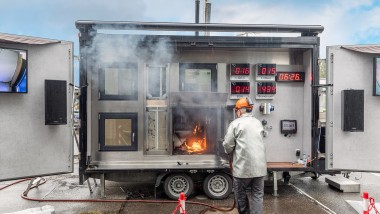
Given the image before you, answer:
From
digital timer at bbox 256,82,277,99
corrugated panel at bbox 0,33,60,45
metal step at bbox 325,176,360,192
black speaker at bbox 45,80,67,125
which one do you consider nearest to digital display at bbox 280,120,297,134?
digital timer at bbox 256,82,277,99

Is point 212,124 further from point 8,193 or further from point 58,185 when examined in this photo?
point 8,193

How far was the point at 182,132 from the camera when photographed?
7.23 meters

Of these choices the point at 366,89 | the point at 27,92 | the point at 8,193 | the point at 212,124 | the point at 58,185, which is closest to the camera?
the point at 27,92

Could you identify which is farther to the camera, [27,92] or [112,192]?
[112,192]

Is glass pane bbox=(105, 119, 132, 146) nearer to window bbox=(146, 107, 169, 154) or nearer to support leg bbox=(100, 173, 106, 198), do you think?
window bbox=(146, 107, 169, 154)

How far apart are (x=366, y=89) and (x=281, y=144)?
2218 millimetres

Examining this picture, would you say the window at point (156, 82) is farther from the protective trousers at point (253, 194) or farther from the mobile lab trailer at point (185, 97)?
the protective trousers at point (253, 194)

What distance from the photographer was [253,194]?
4.85 m

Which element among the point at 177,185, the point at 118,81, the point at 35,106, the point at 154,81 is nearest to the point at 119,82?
the point at 118,81

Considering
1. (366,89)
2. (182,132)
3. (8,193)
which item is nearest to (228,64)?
(182,132)

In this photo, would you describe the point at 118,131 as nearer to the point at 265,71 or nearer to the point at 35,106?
the point at 35,106

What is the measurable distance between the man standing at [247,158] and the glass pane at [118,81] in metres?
2.99

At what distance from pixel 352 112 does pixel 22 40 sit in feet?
20.4

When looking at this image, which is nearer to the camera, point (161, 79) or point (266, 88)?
point (161, 79)
